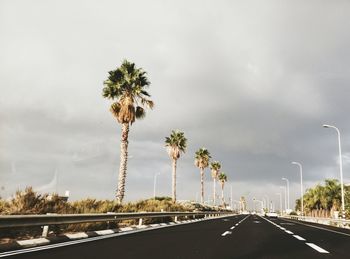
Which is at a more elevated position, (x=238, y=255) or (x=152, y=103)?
(x=152, y=103)

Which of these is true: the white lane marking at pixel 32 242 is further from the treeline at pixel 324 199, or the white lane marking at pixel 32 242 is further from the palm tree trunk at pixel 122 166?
the treeline at pixel 324 199

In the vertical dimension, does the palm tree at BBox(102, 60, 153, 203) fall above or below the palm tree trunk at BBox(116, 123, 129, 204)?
above

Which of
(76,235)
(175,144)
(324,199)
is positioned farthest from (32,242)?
(324,199)

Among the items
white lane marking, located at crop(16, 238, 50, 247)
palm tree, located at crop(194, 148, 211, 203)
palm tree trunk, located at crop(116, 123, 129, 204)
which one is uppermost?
palm tree, located at crop(194, 148, 211, 203)

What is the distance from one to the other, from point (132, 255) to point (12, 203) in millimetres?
8275

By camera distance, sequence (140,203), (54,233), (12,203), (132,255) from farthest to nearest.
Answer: (140,203), (12,203), (54,233), (132,255)

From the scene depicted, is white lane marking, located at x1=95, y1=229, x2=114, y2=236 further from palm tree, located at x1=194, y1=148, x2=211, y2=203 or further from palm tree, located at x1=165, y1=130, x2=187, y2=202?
palm tree, located at x1=194, y1=148, x2=211, y2=203

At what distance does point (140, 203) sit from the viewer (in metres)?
31.0

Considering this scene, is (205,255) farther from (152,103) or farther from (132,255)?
(152,103)

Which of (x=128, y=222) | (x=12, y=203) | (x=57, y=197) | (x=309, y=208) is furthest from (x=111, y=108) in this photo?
(x=309, y=208)

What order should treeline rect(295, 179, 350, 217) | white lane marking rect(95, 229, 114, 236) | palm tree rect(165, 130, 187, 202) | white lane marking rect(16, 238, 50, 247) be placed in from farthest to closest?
treeline rect(295, 179, 350, 217) → palm tree rect(165, 130, 187, 202) → white lane marking rect(95, 229, 114, 236) → white lane marking rect(16, 238, 50, 247)

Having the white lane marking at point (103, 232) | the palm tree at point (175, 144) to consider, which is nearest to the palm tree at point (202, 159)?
the palm tree at point (175, 144)

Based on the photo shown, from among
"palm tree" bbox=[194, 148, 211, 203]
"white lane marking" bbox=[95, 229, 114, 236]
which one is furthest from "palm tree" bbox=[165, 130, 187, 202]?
"white lane marking" bbox=[95, 229, 114, 236]

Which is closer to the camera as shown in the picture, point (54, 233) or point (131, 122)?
point (54, 233)
